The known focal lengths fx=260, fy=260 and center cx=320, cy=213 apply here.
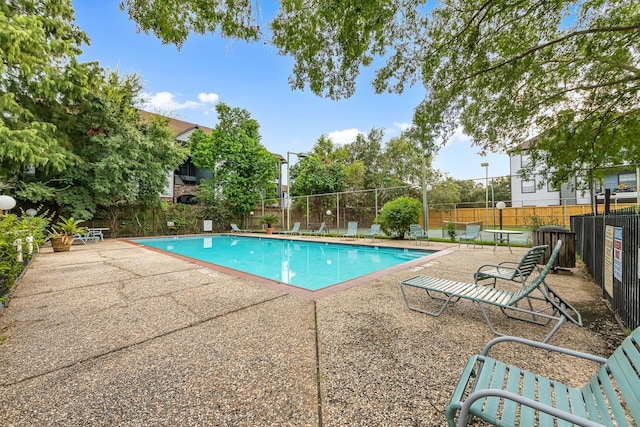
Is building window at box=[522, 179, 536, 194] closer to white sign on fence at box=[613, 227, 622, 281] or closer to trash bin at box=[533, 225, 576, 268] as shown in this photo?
trash bin at box=[533, 225, 576, 268]

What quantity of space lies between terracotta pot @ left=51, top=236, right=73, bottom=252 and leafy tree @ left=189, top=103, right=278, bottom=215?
8975 mm

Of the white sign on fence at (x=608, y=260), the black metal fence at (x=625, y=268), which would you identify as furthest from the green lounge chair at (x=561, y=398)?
the white sign on fence at (x=608, y=260)

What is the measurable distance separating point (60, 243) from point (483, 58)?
13.5m

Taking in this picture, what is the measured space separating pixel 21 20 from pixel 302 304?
1081 cm

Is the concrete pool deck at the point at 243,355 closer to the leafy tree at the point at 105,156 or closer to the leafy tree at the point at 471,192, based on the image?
the leafy tree at the point at 105,156

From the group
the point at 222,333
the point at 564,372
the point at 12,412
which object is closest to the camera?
the point at 12,412

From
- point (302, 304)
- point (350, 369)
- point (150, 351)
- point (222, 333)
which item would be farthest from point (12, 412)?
point (302, 304)

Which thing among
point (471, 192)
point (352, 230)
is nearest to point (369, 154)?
point (471, 192)

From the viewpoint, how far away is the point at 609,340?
2.42 metres

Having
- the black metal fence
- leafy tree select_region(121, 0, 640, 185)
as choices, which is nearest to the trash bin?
the black metal fence

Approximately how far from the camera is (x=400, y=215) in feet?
34.4

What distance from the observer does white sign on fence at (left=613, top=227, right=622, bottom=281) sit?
272 centimetres

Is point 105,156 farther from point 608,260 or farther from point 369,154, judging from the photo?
point 369,154

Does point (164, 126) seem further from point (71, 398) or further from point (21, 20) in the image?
point (71, 398)
